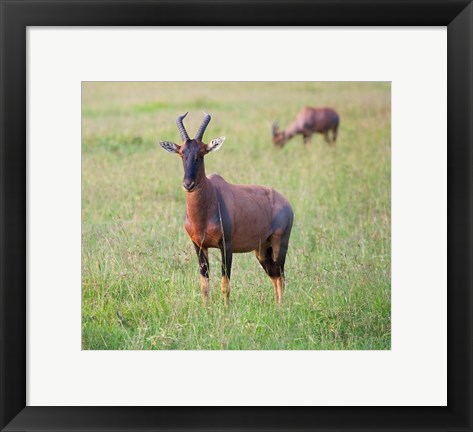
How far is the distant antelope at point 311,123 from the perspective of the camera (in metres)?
16.3

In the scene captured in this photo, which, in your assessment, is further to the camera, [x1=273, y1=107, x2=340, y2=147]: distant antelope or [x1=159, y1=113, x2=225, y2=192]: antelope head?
[x1=273, y1=107, x2=340, y2=147]: distant antelope

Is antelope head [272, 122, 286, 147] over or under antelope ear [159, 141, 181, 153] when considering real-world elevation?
over

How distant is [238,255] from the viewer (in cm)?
823

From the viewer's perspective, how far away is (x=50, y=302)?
5.45m

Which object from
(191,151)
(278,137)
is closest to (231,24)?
(191,151)

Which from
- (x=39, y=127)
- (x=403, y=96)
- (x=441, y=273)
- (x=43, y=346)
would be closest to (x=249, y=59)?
(x=403, y=96)

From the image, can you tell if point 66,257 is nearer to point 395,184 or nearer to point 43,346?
point 43,346

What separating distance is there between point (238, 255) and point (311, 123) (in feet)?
29.7

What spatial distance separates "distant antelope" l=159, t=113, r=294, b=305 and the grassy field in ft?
0.62

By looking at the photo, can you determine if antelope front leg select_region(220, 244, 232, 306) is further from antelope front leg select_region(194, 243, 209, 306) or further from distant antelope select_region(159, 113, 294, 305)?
antelope front leg select_region(194, 243, 209, 306)

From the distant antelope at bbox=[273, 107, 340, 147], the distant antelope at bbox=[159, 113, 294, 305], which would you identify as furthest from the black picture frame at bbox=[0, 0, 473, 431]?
the distant antelope at bbox=[273, 107, 340, 147]

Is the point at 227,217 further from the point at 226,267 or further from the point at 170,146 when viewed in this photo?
the point at 170,146

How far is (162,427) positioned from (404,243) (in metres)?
1.82

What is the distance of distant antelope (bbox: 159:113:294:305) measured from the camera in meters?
7.01
